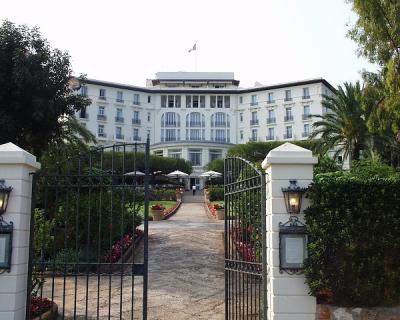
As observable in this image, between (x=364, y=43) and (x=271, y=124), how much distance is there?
62.3m

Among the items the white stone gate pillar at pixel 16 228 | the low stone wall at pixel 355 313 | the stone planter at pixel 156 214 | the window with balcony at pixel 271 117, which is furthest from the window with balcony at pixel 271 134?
the white stone gate pillar at pixel 16 228

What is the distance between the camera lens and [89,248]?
23.9ft

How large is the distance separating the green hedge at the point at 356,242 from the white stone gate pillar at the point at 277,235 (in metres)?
0.21

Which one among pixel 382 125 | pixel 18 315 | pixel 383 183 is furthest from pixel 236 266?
pixel 382 125

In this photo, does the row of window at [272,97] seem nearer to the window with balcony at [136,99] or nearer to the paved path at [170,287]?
the window with balcony at [136,99]

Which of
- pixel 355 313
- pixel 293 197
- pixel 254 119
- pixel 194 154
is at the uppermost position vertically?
pixel 254 119

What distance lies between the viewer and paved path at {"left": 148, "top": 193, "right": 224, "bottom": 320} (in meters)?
8.88

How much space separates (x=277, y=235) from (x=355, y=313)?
4.51 feet

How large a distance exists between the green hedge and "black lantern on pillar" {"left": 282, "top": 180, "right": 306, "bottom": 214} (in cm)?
16

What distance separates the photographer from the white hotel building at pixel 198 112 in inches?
2771

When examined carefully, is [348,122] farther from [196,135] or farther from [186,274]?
[196,135]

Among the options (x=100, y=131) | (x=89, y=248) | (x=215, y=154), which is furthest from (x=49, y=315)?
(x=100, y=131)

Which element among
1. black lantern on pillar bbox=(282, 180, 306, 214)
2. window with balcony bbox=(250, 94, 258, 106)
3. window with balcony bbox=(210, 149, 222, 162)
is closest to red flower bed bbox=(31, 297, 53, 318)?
black lantern on pillar bbox=(282, 180, 306, 214)

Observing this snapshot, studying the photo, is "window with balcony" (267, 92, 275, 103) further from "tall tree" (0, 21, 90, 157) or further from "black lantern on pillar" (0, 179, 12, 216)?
"black lantern on pillar" (0, 179, 12, 216)
